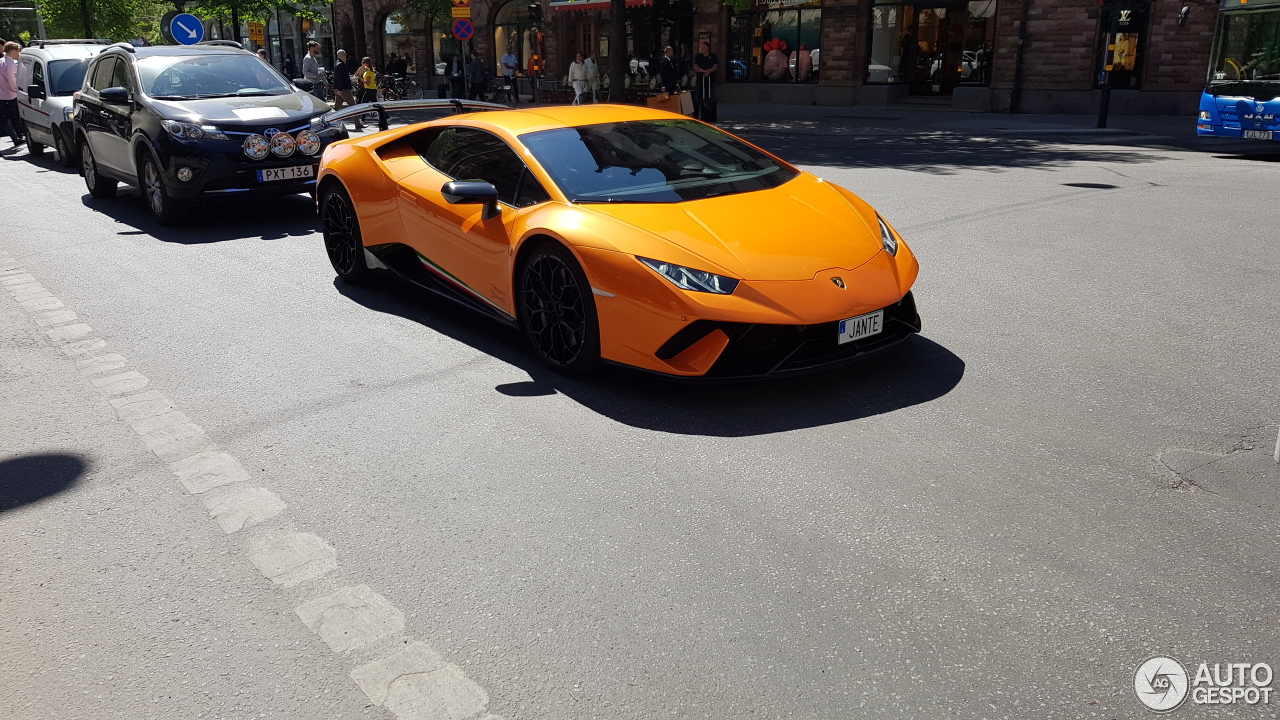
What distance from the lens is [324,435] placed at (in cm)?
485

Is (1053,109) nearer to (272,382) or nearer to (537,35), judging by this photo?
(537,35)

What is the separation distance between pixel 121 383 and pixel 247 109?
5.86 meters

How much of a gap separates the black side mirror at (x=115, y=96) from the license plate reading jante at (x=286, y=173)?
6.61 ft

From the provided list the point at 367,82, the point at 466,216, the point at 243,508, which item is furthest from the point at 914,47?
the point at 243,508

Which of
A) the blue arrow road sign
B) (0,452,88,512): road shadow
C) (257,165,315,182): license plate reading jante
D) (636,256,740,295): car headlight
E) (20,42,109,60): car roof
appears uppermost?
the blue arrow road sign

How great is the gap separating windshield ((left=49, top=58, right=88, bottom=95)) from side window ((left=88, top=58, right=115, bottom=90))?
4512 mm

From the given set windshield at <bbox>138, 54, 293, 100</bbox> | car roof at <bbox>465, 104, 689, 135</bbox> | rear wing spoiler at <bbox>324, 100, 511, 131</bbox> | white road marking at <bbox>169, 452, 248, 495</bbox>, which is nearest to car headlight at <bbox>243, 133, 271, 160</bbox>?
rear wing spoiler at <bbox>324, 100, 511, 131</bbox>

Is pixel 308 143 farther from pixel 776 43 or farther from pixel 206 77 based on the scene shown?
pixel 776 43

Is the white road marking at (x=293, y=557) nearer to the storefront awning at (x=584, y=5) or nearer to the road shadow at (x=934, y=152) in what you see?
the road shadow at (x=934, y=152)

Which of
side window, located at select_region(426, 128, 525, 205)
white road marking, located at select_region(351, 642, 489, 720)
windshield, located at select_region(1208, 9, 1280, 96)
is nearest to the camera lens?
white road marking, located at select_region(351, 642, 489, 720)

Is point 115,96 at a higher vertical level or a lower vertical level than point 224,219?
higher

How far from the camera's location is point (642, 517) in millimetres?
3922

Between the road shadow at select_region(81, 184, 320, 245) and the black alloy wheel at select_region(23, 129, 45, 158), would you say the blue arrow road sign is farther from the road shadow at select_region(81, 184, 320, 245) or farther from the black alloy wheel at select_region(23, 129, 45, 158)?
the road shadow at select_region(81, 184, 320, 245)

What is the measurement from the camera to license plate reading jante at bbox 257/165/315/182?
10.4 m
